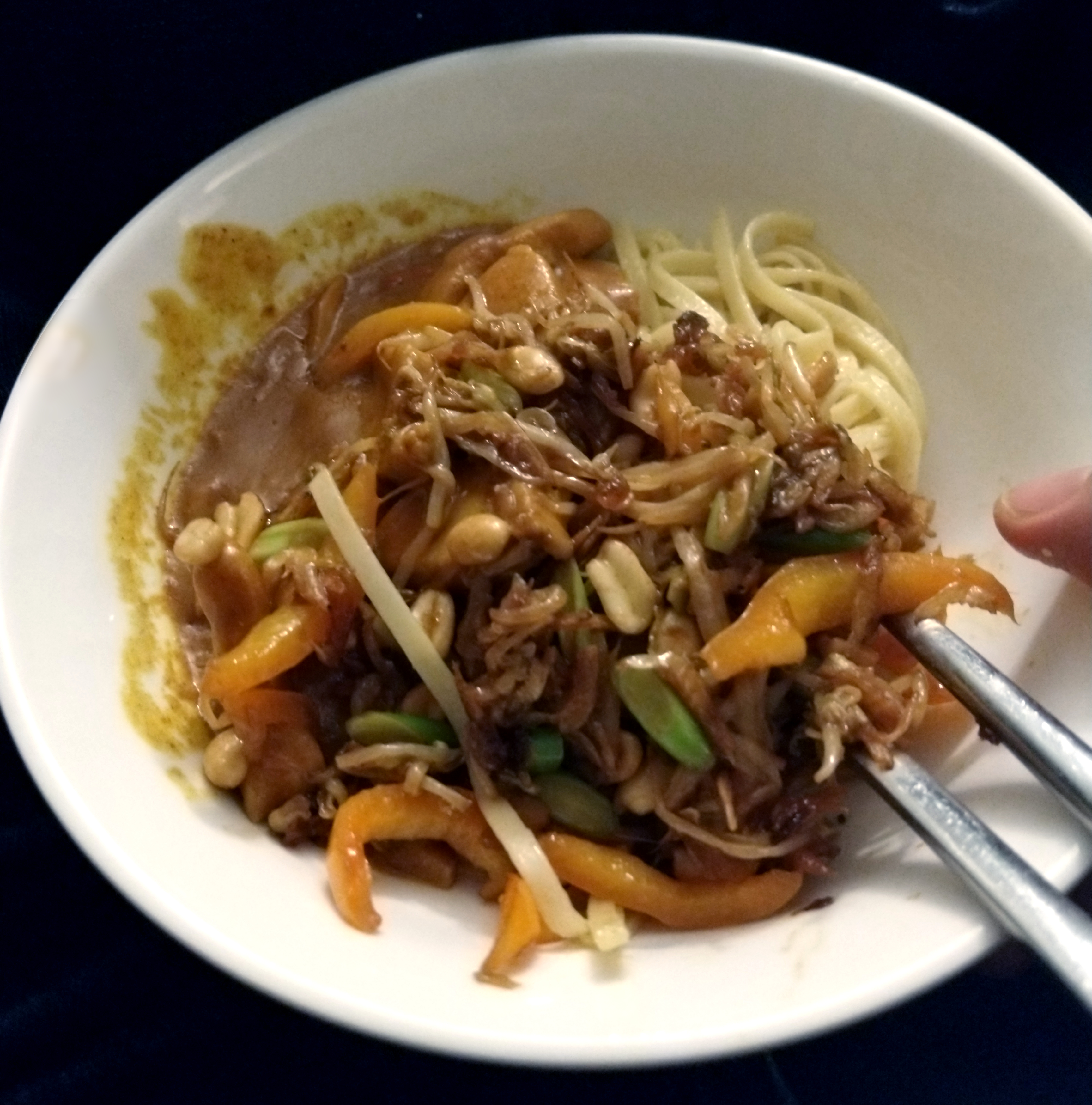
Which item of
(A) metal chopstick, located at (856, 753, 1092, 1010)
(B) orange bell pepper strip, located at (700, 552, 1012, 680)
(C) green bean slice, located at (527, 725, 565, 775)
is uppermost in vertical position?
(B) orange bell pepper strip, located at (700, 552, 1012, 680)

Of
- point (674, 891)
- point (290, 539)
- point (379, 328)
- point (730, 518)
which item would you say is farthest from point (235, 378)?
point (674, 891)

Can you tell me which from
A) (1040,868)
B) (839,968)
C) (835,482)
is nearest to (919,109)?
(835,482)

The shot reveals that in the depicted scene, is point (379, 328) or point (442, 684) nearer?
point (442, 684)

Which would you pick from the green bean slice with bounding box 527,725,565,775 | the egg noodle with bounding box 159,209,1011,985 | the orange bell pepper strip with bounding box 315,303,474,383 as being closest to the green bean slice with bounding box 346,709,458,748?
the egg noodle with bounding box 159,209,1011,985

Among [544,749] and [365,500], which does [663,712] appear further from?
[365,500]

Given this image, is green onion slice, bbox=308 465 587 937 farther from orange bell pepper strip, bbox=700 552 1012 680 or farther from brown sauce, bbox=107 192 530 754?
orange bell pepper strip, bbox=700 552 1012 680

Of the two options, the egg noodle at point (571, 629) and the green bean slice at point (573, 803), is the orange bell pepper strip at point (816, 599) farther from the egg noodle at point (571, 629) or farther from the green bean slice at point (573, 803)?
the green bean slice at point (573, 803)

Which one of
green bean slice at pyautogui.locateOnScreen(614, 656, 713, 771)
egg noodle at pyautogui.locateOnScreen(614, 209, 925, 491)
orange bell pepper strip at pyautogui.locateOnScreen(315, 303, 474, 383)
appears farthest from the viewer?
egg noodle at pyautogui.locateOnScreen(614, 209, 925, 491)
